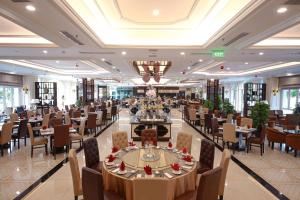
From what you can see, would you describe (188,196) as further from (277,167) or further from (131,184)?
(277,167)

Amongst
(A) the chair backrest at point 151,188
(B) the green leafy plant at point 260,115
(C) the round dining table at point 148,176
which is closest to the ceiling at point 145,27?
(B) the green leafy plant at point 260,115

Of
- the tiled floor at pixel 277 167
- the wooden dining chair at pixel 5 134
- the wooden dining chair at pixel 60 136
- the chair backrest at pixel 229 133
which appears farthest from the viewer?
the chair backrest at pixel 229 133

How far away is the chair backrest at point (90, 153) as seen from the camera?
4.17 metres

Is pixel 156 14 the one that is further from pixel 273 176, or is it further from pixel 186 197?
pixel 273 176

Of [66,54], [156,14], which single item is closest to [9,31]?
[66,54]

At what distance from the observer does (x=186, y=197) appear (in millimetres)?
3131

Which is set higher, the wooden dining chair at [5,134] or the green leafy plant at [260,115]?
the green leafy plant at [260,115]

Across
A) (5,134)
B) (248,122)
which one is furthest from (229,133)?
(5,134)

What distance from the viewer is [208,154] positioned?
14.1ft

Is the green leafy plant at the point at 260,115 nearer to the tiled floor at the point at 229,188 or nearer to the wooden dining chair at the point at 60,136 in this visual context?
the tiled floor at the point at 229,188

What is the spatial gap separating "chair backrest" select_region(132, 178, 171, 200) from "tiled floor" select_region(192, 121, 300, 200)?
2.95m

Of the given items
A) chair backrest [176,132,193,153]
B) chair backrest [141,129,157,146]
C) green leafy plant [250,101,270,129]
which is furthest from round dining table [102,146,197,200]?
green leafy plant [250,101,270,129]

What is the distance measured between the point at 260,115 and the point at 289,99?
382 inches

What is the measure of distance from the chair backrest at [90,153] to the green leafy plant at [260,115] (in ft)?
19.1
